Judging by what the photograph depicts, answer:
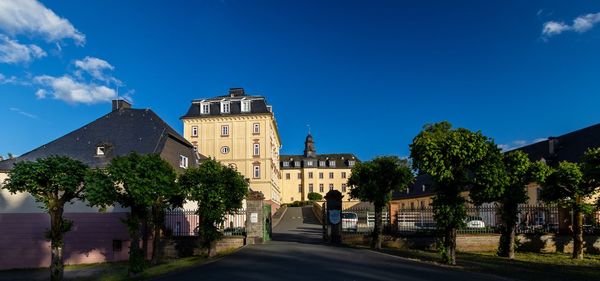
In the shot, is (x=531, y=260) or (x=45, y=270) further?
(x=45, y=270)

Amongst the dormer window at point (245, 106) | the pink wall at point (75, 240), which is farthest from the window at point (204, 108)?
the pink wall at point (75, 240)

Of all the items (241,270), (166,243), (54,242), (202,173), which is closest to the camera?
(241,270)

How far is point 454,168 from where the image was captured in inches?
642

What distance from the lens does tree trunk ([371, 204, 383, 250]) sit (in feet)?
74.1

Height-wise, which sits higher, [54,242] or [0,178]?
[0,178]

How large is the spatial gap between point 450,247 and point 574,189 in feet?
24.5

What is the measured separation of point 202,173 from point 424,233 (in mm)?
11733

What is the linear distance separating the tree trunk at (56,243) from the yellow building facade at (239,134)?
142 feet

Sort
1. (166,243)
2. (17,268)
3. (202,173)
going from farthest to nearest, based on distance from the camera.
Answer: (17,268) → (166,243) → (202,173)

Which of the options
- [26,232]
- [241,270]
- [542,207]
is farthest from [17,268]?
[542,207]

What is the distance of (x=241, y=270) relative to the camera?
48.4 feet

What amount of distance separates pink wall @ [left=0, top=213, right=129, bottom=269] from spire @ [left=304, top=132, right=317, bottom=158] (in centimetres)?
8112

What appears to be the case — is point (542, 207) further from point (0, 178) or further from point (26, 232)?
point (0, 178)

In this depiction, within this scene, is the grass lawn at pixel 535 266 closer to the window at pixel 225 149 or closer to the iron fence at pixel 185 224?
the iron fence at pixel 185 224
